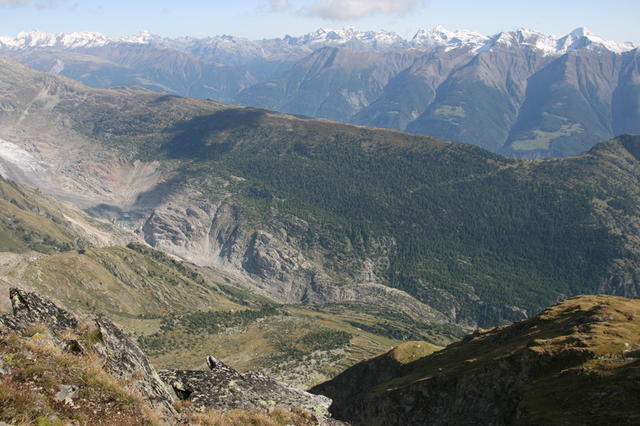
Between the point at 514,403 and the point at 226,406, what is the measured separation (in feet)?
84.5

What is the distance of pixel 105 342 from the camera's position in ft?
86.8

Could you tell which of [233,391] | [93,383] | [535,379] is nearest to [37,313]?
[93,383]

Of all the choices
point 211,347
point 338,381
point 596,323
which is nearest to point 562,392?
point 596,323

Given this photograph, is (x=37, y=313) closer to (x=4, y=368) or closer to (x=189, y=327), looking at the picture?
(x=4, y=368)

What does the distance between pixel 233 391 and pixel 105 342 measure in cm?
1088

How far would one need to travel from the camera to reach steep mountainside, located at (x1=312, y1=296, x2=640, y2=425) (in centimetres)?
3750

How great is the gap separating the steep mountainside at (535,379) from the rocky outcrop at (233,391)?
16.9 metres

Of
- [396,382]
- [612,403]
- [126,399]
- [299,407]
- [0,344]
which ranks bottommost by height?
[396,382]

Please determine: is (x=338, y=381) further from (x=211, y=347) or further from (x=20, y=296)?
(x=211, y=347)

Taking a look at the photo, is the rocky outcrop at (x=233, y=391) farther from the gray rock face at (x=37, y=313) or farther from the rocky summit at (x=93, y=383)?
the gray rock face at (x=37, y=313)

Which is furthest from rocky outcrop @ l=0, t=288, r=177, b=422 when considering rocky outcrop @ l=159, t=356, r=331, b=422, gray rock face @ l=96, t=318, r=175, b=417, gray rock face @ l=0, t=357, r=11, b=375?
rocky outcrop @ l=159, t=356, r=331, b=422

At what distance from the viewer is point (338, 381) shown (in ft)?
267

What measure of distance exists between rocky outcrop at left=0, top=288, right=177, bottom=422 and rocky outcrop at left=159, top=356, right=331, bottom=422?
15.7ft

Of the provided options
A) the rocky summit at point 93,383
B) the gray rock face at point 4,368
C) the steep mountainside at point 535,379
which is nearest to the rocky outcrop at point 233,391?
the rocky summit at point 93,383
